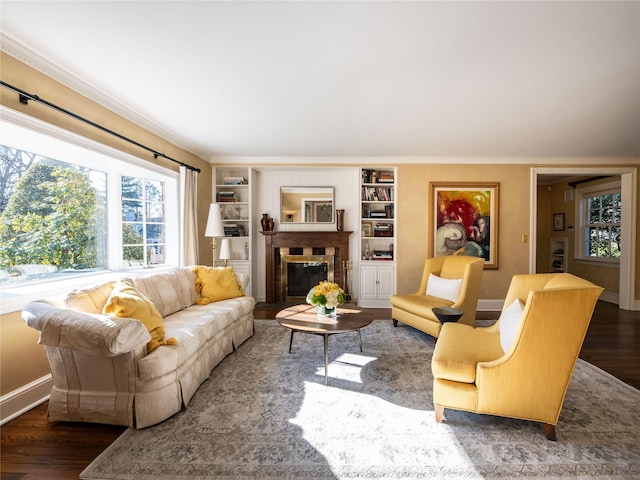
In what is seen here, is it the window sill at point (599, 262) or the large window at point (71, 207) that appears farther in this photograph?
the window sill at point (599, 262)

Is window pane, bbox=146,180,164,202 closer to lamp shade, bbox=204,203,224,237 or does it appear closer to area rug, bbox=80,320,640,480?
lamp shade, bbox=204,203,224,237

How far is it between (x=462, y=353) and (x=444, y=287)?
6.45ft

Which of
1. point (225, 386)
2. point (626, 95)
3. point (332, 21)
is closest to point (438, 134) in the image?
point (626, 95)

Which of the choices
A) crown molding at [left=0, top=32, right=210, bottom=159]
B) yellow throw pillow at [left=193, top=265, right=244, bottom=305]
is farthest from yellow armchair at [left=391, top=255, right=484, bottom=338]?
crown molding at [left=0, top=32, right=210, bottom=159]

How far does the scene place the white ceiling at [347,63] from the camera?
1.77 meters

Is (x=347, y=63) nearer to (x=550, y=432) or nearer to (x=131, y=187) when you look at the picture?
(x=550, y=432)

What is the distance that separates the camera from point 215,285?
357 centimetres

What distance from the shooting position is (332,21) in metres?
1.82

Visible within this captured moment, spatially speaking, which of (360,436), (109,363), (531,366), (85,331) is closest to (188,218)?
(109,363)

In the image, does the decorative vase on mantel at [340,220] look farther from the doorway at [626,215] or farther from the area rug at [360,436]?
the doorway at [626,215]

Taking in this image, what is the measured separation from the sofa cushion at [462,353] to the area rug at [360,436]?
1.20 feet

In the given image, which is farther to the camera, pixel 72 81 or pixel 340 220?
pixel 340 220

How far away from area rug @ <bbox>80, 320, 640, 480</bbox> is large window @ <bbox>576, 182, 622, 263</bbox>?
14.5 ft

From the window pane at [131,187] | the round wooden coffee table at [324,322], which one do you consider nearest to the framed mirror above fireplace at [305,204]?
the window pane at [131,187]
